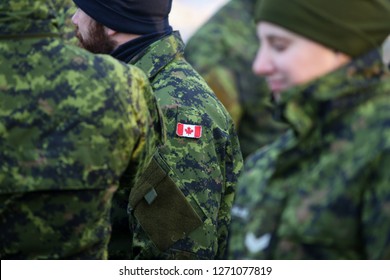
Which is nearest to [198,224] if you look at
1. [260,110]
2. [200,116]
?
[200,116]

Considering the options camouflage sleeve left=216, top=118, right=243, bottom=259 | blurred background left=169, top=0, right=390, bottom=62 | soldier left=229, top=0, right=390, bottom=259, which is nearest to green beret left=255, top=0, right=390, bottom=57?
soldier left=229, top=0, right=390, bottom=259

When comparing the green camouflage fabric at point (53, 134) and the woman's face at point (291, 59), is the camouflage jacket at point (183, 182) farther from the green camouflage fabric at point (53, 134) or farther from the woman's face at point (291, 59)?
the woman's face at point (291, 59)

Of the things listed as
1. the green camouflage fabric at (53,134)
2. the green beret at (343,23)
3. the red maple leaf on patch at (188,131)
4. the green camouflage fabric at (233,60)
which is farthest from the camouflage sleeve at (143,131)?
the green camouflage fabric at (233,60)

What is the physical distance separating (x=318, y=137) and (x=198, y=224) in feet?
5.51

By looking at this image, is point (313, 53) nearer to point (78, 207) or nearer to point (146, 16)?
point (78, 207)

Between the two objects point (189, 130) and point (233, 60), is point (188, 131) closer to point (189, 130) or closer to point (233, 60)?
point (189, 130)

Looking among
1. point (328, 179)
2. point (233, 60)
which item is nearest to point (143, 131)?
point (328, 179)

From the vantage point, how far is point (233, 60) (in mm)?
5348

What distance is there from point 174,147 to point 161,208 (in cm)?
27

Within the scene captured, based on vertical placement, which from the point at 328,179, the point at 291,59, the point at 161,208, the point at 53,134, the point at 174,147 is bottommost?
the point at 161,208

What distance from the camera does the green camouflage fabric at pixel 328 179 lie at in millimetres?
3037

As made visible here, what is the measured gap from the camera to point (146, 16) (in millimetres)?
5137

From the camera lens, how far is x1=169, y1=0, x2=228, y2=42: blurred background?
10.8 meters

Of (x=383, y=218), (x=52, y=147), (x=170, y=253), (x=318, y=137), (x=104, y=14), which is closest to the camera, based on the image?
(x=383, y=218)
